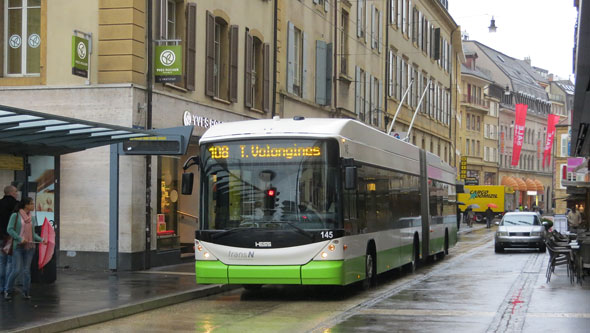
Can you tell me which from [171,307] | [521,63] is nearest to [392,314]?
[171,307]

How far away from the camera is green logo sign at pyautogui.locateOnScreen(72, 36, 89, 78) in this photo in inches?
808

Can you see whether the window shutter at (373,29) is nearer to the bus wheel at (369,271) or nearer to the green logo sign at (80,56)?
the green logo sign at (80,56)

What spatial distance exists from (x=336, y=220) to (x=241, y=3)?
13588mm

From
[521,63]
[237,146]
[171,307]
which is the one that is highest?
[521,63]

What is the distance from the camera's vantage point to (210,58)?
25.8 meters

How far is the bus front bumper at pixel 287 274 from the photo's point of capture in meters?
16.0

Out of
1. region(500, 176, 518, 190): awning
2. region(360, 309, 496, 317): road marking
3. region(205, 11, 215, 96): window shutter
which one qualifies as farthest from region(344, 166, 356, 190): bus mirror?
region(500, 176, 518, 190): awning

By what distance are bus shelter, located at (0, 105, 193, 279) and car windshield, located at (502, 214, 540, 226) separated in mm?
18925

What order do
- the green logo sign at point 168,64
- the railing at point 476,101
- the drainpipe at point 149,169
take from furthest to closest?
the railing at point 476,101 < the green logo sign at point 168,64 < the drainpipe at point 149,169

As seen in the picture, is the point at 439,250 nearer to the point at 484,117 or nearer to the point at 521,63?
the point at 484,117

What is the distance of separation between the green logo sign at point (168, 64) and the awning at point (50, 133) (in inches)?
153

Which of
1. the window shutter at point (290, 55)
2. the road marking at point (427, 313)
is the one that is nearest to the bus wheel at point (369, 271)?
the road marking at point (427, 313)

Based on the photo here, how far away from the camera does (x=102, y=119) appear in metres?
21.5

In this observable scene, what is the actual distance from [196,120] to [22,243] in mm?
9963
